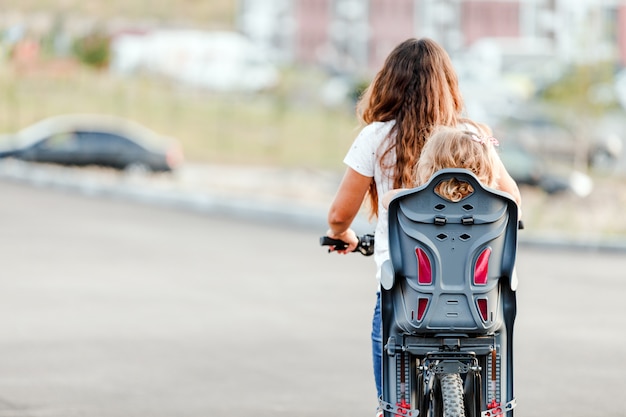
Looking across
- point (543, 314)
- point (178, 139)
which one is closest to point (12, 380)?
point (543, 314)

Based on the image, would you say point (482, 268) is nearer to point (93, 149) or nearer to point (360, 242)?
point (360, 242)

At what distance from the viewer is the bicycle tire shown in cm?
429

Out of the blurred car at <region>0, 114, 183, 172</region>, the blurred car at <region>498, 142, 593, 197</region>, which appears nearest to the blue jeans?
the blurred car at <region>498, 142, 593, 197</region>

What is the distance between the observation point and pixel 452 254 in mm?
4273

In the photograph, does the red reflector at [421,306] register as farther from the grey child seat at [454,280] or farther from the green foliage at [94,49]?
the green foliage at [94,49]

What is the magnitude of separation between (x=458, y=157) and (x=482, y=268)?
1.24ft

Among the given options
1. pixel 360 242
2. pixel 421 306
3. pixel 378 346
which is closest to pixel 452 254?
pixel 421 306

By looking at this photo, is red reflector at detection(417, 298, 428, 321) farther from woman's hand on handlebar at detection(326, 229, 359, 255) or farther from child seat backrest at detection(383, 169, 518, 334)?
woman's hand on handlebar at detection(326, 229, 359, 255)

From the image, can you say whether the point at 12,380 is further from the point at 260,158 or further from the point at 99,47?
the point at 99,47

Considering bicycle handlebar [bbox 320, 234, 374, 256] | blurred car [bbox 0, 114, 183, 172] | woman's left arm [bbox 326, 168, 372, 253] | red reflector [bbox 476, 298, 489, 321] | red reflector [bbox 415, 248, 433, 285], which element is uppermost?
blurred car [bbox 0, 114, 183, 172]

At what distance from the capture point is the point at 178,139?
37.6m

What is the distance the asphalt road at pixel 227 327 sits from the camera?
6996mm

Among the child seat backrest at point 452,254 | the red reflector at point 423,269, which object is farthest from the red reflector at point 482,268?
the red reflector at point 423,269

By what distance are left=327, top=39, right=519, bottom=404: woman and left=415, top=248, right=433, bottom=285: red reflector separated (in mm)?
333
